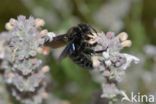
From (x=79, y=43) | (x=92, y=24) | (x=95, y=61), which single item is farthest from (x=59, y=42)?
(x=92, y=24)

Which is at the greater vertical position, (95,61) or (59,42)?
(59,42)

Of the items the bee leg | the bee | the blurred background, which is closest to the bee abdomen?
the bee

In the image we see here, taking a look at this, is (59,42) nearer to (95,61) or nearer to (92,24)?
(95,61)

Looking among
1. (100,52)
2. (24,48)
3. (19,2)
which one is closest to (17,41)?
(24,48)

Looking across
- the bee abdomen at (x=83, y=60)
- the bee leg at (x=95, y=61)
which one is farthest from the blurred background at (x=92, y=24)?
the bee leg at (x=95, y=61)

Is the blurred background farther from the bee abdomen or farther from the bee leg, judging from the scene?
the bee leg
